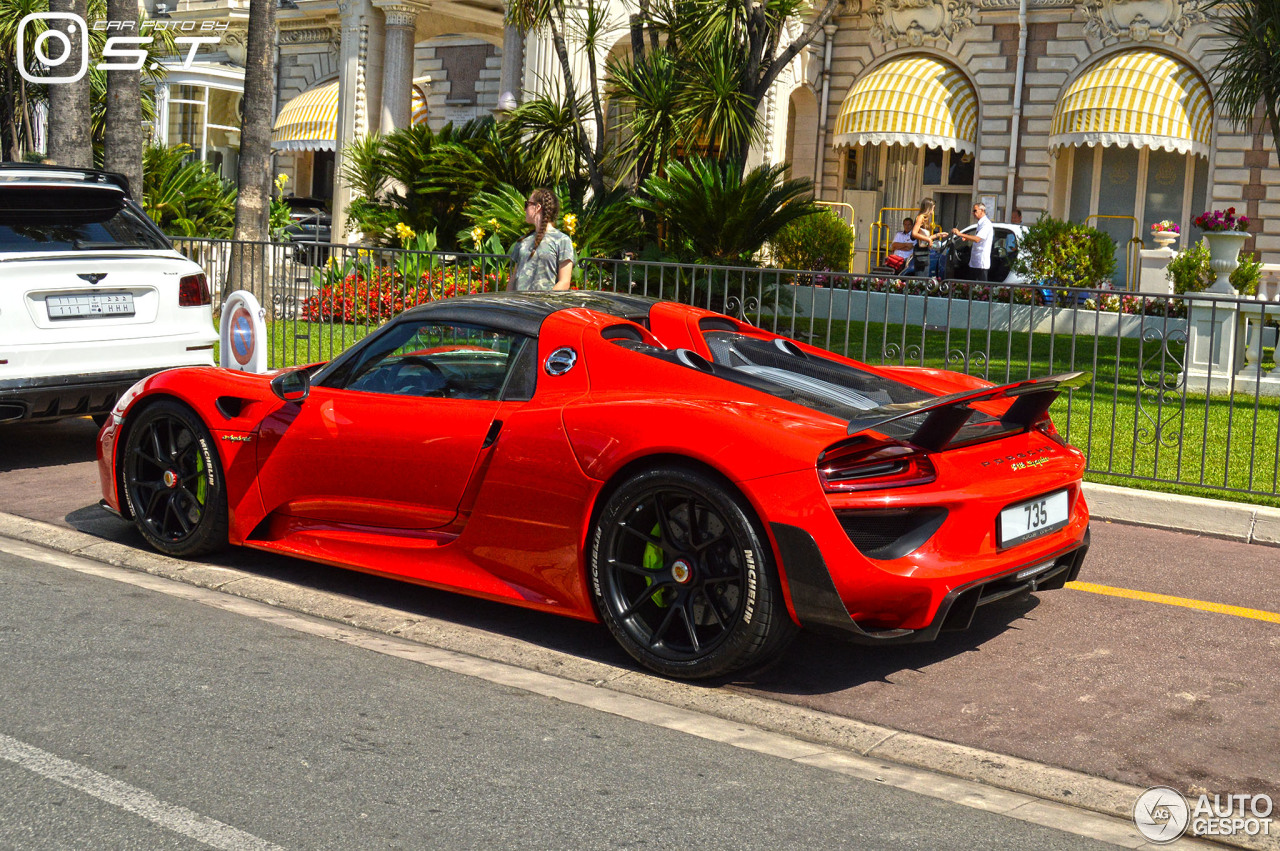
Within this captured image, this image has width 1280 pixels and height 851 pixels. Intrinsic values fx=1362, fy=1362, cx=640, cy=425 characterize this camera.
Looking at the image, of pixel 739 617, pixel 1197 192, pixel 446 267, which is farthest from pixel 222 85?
pixel 739 617

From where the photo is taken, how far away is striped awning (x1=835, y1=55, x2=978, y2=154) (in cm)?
3039

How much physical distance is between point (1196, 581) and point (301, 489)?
412cm

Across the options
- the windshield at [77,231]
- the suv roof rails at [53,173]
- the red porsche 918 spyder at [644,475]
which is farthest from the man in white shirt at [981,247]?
the red porsche 918 spyder at [644,475]

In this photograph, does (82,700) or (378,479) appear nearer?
(82,700)

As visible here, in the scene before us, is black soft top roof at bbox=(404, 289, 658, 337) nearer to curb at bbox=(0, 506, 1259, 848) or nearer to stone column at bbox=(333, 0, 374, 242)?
curb at bbox=(0, 506, 1259, 848)

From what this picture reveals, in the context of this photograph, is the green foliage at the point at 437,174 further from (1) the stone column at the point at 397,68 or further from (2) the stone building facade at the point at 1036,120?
(2) the stone building facade at the point at 1036,120

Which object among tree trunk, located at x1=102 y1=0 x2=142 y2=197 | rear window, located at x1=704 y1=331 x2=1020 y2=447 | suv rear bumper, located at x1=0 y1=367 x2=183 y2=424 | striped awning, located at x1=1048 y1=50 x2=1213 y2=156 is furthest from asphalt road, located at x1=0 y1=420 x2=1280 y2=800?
striped awning, located at x1=1048 y1=50 x2=1213 y2=156

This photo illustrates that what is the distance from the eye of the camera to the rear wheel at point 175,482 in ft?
20.2

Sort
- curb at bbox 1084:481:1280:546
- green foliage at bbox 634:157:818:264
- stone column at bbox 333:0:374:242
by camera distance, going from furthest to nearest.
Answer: stone column at bbox 333:0:374:242, green foliage at bbox 634:157:818:264, curb at bbox 1084:481:1280:546

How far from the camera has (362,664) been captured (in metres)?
4.96

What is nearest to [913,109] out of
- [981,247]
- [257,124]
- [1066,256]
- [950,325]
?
[1066,256]

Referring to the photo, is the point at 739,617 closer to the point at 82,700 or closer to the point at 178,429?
the point at 82,700

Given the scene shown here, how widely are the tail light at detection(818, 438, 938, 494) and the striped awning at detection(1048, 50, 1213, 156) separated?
2576cm

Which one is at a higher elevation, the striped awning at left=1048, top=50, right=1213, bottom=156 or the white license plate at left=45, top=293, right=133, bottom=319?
the striped awning at left=1048, top=50, right=1213, bottom=156
